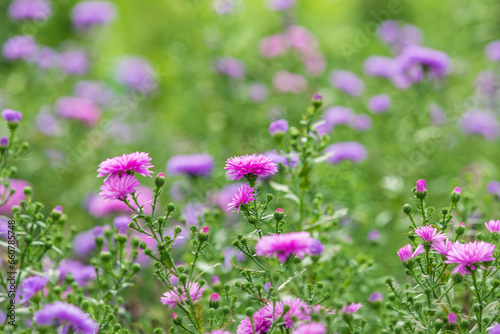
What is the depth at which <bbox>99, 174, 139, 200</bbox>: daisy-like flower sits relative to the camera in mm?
1109

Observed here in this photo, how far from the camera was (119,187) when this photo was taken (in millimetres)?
1116

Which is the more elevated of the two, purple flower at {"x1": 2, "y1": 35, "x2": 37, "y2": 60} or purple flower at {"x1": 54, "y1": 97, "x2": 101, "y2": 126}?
purple flower at {"x1": 2, "y1": 35, "x2": 37, "y2": 60}

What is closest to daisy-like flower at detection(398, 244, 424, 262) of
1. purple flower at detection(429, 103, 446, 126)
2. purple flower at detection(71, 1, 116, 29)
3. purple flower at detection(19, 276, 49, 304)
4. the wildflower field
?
the wildflower field

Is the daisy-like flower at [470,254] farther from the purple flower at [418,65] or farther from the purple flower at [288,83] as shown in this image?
the purple flower at [288,83]

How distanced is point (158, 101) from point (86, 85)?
977 mm

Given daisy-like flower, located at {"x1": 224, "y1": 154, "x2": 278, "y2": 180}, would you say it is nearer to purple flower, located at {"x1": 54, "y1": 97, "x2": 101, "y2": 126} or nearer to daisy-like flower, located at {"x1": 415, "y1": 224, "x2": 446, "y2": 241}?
daisy-like flower, located at {"x1": 415, "y1": 224, "x2": 446, "y2": 241}

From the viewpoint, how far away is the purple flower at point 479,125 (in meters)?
2.88

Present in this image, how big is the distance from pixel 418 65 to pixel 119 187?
1629mm

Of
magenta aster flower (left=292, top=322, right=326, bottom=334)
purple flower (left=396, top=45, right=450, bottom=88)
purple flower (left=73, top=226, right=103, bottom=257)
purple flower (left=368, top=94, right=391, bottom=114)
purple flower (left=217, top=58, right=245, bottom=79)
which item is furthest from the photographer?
purple flower (left=217, top=58, right=245, bottom=79)

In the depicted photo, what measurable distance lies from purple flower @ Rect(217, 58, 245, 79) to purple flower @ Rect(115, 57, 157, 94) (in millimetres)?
793

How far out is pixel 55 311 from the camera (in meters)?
0.97

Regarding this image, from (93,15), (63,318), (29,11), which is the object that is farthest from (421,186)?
(93,15)

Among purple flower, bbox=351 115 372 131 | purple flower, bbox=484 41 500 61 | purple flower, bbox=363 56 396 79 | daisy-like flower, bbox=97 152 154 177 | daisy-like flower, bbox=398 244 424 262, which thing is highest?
purple flower, bbox=484 41 500 61

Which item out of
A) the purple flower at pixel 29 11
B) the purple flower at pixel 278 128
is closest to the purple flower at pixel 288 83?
the purple flower at pixel 29 11
